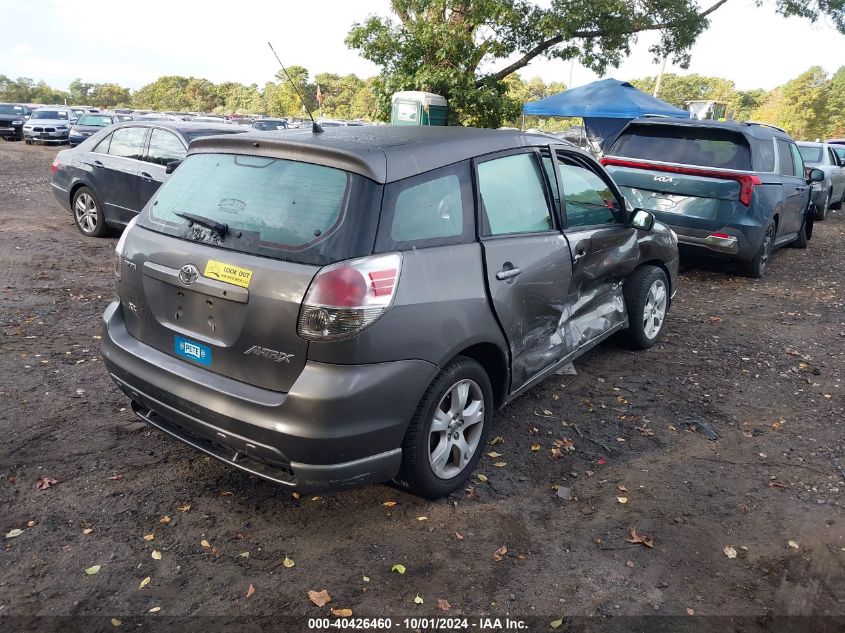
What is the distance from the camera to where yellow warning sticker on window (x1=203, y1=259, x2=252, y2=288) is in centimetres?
276

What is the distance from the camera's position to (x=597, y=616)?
2602mm

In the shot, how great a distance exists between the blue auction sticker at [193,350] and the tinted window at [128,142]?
6.27 meters

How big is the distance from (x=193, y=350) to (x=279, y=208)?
0.76 m

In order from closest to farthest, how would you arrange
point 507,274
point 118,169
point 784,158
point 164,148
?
point 507,274 → point 164,148 → point 118,169 → point 784,158

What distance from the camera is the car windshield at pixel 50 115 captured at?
28431 millimetres

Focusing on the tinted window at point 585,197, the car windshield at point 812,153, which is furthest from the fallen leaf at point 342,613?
the car windshield at point 812,153

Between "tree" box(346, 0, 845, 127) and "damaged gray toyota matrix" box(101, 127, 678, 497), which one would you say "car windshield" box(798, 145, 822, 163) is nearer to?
"tree" box(346, 0, 845, 127)

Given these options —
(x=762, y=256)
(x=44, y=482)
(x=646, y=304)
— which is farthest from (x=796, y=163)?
(x=44, y=482)

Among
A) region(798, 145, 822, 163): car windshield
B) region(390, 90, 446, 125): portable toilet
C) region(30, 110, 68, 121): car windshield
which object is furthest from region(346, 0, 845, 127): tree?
region(30, 110, 68, 121): car windshield

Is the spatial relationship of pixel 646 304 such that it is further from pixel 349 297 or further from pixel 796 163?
pixel 796 163

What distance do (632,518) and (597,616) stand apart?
2.55ft

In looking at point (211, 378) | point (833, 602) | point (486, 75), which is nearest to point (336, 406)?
point (211, 378)

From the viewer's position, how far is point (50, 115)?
94.0 feet

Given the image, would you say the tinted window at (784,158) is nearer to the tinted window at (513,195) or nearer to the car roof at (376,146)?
the tinted window at (513,195)
